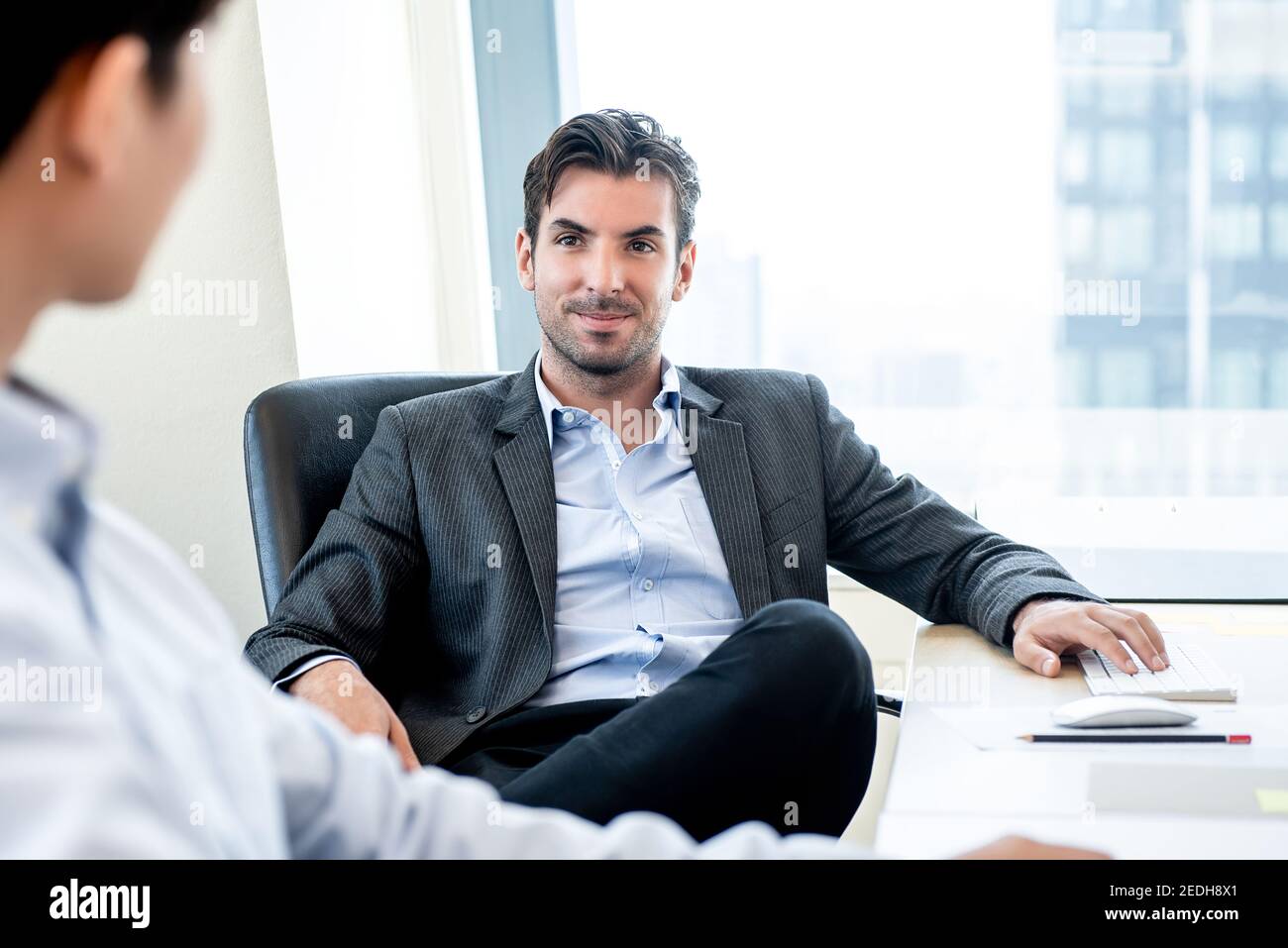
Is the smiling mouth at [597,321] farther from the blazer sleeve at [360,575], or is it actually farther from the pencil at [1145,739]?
the pencil at [1145,739]

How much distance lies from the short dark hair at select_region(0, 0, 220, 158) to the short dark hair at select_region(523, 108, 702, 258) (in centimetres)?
133

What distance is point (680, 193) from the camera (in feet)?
6.01

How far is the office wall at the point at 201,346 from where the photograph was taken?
1.95 m

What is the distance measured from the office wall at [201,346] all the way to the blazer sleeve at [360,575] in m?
0.50

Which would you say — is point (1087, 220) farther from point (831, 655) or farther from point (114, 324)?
point (114, 324)

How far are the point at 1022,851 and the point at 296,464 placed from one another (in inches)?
44.7

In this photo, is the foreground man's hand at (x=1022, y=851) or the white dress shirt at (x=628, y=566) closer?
the foreground man's hand at (x=1022, y=851)

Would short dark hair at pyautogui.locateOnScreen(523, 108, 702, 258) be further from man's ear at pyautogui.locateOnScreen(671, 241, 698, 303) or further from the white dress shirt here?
the white dress shirt

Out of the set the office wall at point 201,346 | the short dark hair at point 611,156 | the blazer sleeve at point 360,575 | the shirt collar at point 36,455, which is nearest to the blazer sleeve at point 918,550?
the short dark hair at point 611,156

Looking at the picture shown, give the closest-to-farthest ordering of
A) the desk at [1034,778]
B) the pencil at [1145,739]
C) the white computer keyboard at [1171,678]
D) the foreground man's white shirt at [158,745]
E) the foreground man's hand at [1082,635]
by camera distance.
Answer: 1. the foreground man's white shirt at [158,745]
2. the desk at [1034,778]
3. the pencil at [1145,739]
4. the white computer keyboard at [1171,678]
5. the foreground man's hand at [1082,635]

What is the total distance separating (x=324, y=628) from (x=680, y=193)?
884mm

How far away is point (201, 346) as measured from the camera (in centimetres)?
198

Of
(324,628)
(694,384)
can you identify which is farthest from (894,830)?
(694,384)

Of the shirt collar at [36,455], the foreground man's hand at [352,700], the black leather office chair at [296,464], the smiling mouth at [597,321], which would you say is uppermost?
the shirt collar at [36,455]
